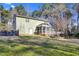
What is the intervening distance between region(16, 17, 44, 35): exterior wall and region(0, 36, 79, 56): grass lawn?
75 millimetres

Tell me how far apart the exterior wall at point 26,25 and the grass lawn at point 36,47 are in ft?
0.24

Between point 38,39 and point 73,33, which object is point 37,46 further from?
point 73,33

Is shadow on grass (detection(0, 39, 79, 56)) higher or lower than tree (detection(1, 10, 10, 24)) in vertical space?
lower

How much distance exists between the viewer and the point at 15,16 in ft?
11.4

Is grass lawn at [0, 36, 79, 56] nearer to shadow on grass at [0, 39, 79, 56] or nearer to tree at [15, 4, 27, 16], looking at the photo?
shadow on grass at [0, 39, 79, 56]

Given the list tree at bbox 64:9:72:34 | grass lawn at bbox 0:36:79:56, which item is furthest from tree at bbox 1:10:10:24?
tree at bbox 64:9:72:34

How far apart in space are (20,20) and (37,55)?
0.46m

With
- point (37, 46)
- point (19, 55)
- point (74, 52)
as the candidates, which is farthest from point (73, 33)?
point (19, 55)

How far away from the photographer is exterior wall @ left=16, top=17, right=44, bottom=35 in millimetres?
3453

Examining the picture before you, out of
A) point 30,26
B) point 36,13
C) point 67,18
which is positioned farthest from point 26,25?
point 67,18

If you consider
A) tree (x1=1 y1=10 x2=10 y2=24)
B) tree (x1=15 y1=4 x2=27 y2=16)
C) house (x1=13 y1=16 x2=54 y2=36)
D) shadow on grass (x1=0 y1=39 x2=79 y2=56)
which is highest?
tree (x1=15 y1=4 x2=27 y2=16)

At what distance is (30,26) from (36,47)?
0.26 metres

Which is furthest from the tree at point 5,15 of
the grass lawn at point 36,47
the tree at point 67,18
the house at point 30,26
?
the tree at point 67,18

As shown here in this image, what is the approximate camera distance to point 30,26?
11.4 ft
